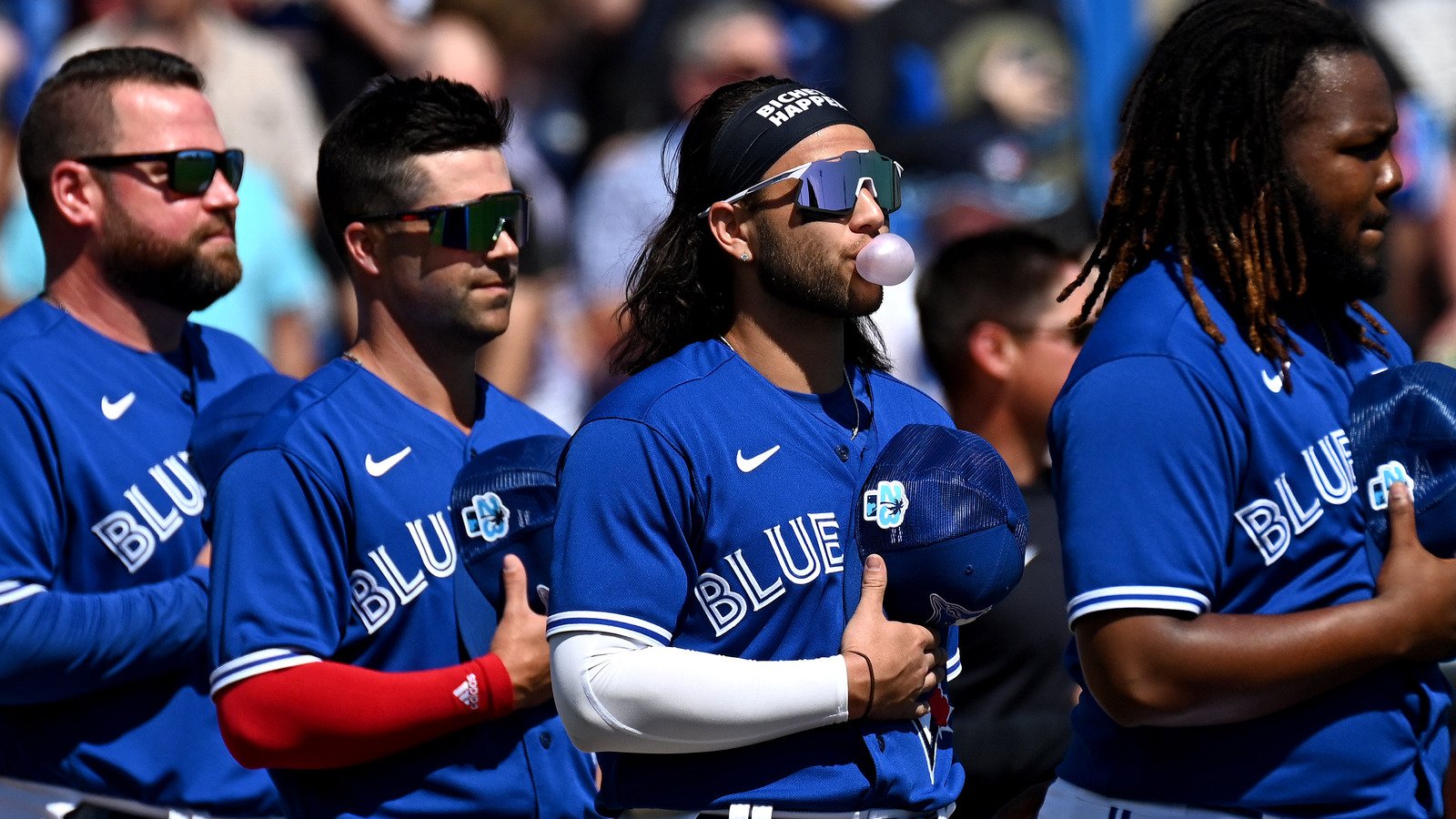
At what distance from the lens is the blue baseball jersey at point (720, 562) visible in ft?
9.02

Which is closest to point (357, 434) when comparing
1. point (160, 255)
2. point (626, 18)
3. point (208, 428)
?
point (208, 428)

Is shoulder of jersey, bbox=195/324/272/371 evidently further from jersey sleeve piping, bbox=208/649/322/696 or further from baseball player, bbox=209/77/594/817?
jersey sleeve piping, bbox=208/649/322/696

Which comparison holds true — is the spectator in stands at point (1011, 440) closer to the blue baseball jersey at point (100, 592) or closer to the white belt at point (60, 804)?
the blue baseball jersey at point (100, 592)

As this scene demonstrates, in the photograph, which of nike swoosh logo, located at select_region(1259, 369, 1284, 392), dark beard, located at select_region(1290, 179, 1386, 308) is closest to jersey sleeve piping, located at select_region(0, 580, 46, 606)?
nike swoosh logo, located at select_region(1259, 369, 1284, 392)

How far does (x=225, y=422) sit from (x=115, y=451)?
240 millimetres

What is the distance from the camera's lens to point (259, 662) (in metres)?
3.26

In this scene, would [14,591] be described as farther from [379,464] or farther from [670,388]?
[670,388]

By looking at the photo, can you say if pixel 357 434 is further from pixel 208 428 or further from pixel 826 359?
pixel 826 359

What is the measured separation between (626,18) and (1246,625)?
6.44 meters

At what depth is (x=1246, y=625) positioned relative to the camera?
2652mm

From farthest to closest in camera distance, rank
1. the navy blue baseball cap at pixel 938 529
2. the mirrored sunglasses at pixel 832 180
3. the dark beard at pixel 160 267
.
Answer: the dark beard at pixel 160 267 < the mirrored sunglasses at pixel 832 180 < the navy blue baseball cap at pixel 938 529

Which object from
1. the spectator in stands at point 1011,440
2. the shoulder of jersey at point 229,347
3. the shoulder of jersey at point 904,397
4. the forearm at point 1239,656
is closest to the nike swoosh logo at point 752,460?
the shoulder of jersey at point 904,397

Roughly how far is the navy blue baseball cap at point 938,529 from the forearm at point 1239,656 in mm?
264

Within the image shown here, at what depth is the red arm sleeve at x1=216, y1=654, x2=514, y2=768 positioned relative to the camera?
3227mm
